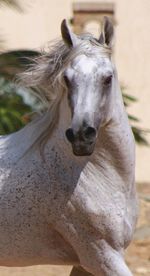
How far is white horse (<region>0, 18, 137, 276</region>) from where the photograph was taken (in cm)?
404

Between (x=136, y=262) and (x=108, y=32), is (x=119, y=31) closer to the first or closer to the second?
(x=136, y=262)

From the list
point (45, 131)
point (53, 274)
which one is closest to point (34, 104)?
point (53, 274)

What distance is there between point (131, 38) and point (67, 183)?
863 centimetres

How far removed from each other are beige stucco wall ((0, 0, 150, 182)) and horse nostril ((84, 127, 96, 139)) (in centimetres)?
861

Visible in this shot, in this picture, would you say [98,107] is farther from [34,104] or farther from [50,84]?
[34,104]

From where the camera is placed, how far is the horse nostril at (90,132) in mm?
3697

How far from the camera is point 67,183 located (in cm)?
412

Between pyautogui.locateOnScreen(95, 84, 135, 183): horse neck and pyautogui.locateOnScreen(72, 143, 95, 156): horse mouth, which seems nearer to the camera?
pyautogui.locateOnScreen(72, 143, 95, 156): horse mouth

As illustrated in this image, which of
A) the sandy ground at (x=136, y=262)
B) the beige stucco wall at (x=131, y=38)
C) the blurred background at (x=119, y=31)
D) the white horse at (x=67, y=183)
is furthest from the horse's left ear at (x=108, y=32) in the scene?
the beige stucco wall at (x=131, y=38)

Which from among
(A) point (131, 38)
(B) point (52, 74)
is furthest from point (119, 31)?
(B) point (52, 74)

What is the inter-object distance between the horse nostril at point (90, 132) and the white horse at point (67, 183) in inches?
7.0

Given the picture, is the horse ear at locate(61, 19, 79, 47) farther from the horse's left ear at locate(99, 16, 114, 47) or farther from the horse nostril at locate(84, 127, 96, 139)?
the horse nostril at locate(84, 127, 96, 139)

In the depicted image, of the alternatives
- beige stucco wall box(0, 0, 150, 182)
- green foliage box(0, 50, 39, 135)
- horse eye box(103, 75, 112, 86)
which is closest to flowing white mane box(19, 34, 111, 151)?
horse eye box(103, 75, 112, 86)

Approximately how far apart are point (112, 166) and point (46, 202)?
1.11 ft
